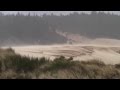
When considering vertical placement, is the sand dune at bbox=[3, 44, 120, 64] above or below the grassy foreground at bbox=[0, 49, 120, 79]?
above

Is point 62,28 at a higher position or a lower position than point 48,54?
higher

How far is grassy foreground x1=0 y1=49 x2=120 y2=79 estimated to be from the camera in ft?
17.5

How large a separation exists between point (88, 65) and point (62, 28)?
916 millimetres

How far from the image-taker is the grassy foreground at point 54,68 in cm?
533

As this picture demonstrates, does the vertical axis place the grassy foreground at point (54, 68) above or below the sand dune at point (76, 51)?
below

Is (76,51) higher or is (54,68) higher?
(76,51)

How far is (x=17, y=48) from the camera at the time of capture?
18.4ft

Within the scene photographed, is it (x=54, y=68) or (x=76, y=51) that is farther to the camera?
(x=76, y=51)

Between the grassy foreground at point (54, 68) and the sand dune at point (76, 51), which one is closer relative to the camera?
the grassy foreground at point (54, 68)

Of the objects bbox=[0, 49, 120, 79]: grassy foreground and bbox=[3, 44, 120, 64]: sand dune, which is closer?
bbox=[0, 49, 120, 79]: grassy foreground

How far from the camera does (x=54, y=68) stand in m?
5.46
